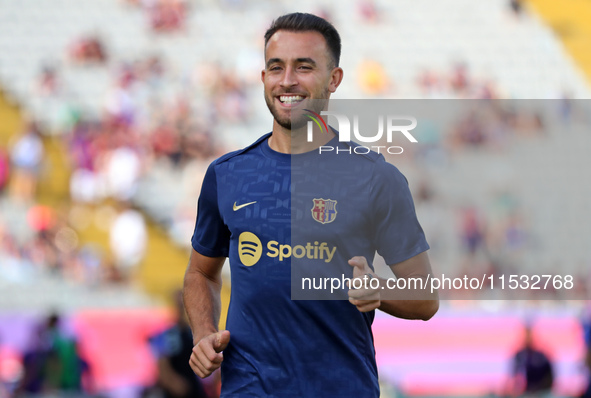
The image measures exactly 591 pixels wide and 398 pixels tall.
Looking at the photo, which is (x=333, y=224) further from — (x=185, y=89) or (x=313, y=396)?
(x=185, y=89)

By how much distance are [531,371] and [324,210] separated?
507 cm

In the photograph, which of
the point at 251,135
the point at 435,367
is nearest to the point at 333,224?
the point at 435,367

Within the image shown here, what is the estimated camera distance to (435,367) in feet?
32.4

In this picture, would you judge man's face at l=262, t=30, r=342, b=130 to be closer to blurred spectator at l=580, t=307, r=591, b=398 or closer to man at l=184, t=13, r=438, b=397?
man at l=184, t=13, r=438, b=397

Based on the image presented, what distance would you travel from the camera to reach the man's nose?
263cm

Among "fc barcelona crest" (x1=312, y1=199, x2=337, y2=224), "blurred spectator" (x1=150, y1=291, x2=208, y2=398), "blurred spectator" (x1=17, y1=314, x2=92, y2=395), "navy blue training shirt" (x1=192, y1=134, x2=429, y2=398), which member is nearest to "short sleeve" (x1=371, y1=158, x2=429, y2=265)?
"navy blue training shirt" (x1=192, y1=134, x2=429, y2=398)

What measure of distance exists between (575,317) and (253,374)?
7.15 metres

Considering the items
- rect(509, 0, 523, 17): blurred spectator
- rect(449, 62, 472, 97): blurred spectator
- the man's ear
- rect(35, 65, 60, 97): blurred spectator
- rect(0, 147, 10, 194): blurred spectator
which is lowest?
the man's ear

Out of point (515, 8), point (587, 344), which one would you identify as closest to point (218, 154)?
point (587, 344)

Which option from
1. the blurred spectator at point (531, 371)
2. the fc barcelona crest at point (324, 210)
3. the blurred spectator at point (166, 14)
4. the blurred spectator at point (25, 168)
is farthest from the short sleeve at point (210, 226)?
the blurred spectator at point (166, 14)

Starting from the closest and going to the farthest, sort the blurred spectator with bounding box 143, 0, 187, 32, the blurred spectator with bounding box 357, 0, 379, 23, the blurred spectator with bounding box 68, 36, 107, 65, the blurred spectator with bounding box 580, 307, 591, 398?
1. the blurred spectator with bounding box 580, 307, 591, 398
2. the blurred spectator with bounding box 68, 36, 107, 65
3. the blurred spectator with bounding box 143, 0, 187, 32
4. the blurred spectator with bounding box 357, 0, 379, 23

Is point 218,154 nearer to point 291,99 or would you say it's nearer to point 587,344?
point 587,344

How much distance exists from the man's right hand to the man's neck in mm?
626

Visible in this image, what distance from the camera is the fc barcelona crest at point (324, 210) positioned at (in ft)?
8.51
